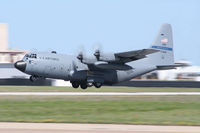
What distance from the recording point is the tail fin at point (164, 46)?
4716 cm

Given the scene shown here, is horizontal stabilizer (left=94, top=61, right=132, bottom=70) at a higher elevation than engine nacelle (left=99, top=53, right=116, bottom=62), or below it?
below

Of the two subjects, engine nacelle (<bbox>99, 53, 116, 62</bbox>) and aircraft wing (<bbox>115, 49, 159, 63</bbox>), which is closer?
aircraft wing (<bbox>115, 49, 159, 63</bbox>)

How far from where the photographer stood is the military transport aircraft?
1670 inches

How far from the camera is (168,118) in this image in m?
21.9

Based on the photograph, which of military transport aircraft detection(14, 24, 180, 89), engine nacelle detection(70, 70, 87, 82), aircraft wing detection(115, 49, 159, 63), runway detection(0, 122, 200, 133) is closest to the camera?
runway detection(0, 122, 200, 133)

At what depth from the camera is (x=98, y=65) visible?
144 feet

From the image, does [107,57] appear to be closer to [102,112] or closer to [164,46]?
[164,46]

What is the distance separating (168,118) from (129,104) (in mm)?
7467

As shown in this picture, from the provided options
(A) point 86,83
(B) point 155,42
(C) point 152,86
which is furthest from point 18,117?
(C) point 152,86

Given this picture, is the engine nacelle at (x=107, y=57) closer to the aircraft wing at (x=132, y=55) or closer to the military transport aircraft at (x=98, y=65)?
the military transport aircraft at (x=98, y=65)

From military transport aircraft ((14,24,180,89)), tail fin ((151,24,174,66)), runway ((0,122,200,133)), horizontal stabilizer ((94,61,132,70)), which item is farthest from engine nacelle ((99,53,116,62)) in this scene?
runway ((0,122,200,133))

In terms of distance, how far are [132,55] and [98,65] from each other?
3.64 metres

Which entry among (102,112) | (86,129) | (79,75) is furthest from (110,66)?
(86,129)

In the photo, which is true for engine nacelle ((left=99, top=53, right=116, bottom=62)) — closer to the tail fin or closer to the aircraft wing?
the aircraft wing
